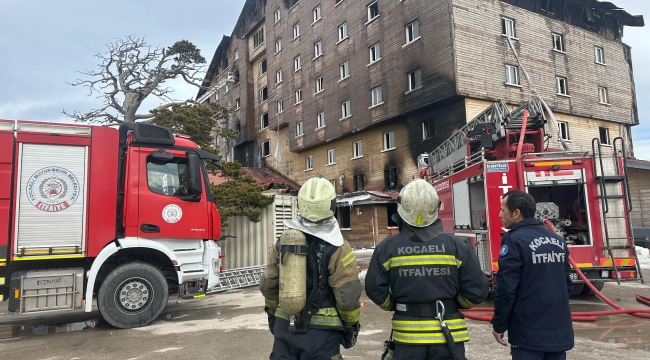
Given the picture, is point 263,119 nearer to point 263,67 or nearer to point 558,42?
point 263,67

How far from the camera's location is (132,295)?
654 cm

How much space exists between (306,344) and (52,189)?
210 inches

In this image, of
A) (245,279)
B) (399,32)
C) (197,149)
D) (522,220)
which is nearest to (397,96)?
(399,32)

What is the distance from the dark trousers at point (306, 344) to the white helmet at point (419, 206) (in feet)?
2.96

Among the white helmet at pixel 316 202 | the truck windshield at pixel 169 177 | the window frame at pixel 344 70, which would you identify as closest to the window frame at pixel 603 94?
the window frame at pixel 344 70

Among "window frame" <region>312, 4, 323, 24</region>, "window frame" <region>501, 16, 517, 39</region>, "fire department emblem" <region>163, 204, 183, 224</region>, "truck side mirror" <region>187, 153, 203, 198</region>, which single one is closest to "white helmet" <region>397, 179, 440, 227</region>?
"truck side mirror" <region>187, 153, 203, 198</region>

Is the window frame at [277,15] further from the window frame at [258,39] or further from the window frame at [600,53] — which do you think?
the window frame at [600,53]

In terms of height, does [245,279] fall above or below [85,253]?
below

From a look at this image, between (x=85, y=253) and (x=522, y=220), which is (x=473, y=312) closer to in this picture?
(x=522, y=220)

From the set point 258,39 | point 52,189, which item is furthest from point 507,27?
point 258,39

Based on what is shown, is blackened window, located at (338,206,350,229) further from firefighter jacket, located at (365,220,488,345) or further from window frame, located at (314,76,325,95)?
firefighter jacket, located at (365,220,488,345)

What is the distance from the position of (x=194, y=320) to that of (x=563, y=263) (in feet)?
19.8

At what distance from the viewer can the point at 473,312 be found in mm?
7004

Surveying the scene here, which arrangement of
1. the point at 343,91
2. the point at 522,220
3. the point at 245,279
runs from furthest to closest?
the point at 343,91
the point at 245,279
the point at 522,220
